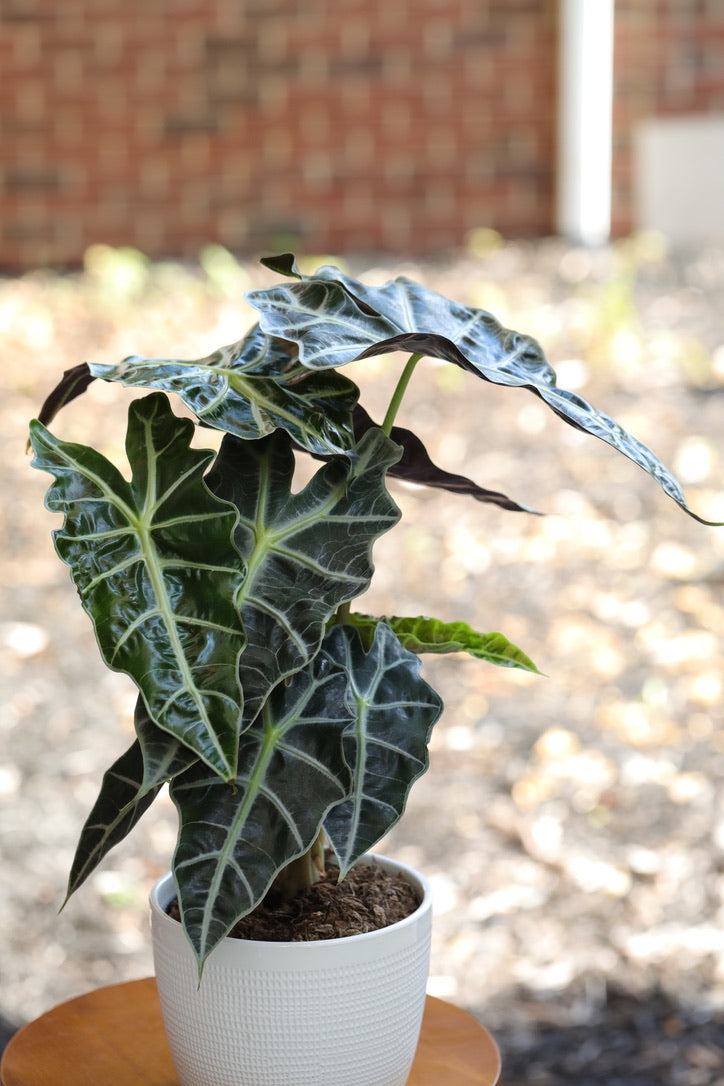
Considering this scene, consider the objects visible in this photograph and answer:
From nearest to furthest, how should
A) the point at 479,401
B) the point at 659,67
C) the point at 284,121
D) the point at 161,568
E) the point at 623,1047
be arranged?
the point at 161,568 < the point at 623,1047 < the point at 479,401 < the point at 659,67 < the point at 284,121

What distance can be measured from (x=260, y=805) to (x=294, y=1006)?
0.14 meters

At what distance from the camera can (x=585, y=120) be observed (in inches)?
167

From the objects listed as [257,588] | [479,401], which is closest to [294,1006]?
[257,588]

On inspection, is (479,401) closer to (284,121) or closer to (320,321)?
(284,121)

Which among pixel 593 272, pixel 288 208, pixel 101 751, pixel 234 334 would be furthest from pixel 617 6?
pixel 101 751

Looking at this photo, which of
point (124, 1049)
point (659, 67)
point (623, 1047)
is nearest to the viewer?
point (124, 1049)

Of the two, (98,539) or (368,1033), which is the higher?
(98,539)

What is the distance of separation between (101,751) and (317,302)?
1.54 meters

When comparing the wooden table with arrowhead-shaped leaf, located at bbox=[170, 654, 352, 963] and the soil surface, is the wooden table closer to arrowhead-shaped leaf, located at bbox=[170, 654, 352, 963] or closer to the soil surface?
the soil surface

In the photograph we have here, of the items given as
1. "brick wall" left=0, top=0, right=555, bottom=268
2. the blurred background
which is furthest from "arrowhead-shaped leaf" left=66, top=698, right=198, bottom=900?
"brick wall" left=0, top=0, right=555, bottom=268

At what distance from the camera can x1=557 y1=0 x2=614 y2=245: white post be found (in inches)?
164

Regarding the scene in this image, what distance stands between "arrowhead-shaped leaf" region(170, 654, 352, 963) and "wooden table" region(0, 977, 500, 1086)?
27 cm

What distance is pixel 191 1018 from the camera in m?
0.80

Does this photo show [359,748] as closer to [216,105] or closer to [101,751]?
[101,751]
